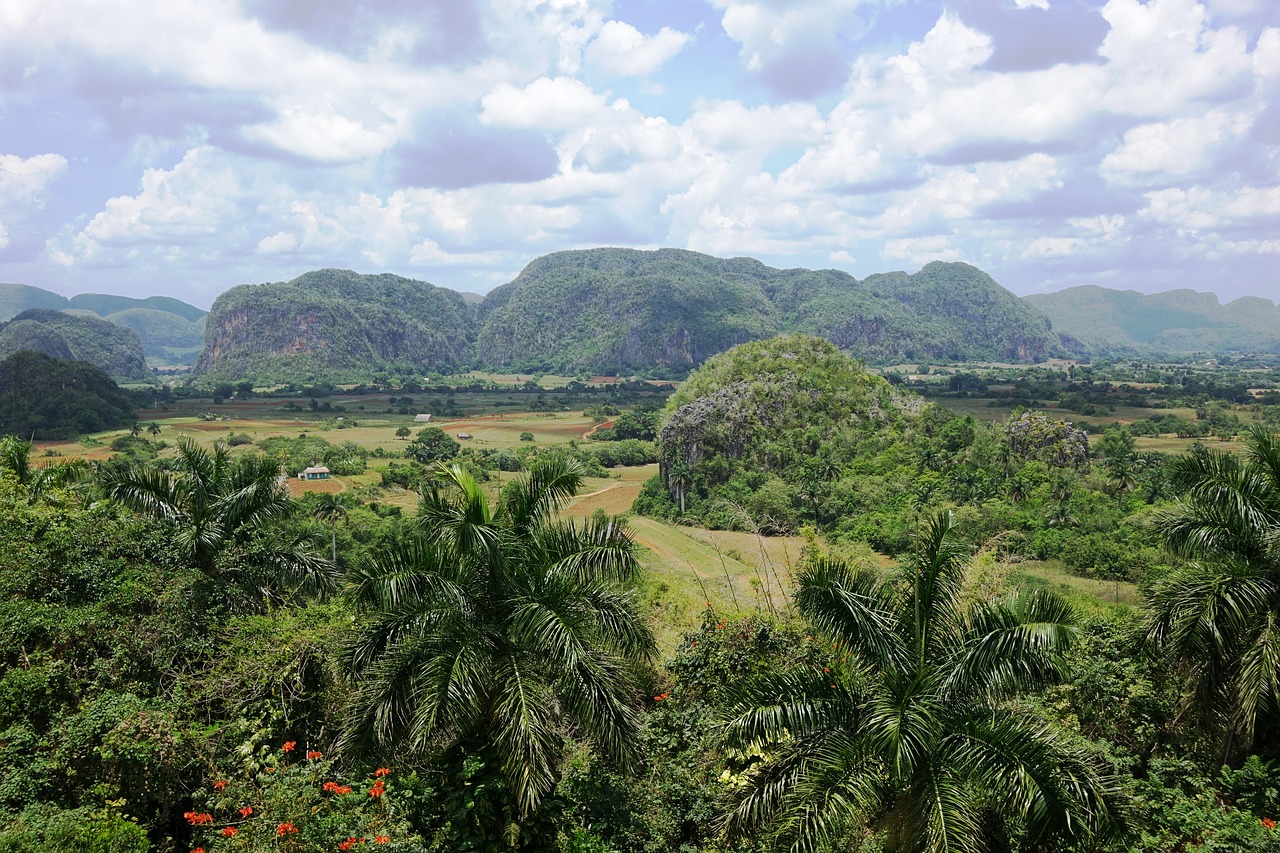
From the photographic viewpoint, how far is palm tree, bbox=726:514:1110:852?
6.46 meters

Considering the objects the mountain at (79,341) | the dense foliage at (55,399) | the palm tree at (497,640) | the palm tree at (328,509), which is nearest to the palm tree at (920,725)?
the palm tree at (497,640)

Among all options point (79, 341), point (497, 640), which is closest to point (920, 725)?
point (497, 640)

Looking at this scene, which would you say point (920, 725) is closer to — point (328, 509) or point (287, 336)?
point (328, 509)

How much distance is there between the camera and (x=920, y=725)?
21.5 feet

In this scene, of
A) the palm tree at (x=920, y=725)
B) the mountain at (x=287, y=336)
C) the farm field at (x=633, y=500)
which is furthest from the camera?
the mountain at (x=287, y=336)

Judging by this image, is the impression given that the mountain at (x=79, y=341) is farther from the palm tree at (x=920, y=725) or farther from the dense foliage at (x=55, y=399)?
the palm tree at (x=920, y=725)

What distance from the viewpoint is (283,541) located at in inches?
470

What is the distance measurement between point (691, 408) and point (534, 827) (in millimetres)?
47367

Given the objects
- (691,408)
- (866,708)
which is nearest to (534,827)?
(866,708)

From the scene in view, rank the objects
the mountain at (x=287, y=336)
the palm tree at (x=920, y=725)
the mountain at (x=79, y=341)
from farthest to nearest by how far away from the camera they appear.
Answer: the mountain at (x=287, y=336), the mountain at (x=79, y=341), the palm tree at (x=920, y=725)

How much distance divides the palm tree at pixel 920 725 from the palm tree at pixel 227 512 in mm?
6907

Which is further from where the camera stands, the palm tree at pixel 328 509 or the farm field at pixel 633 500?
the palm tree at pixel 328 509

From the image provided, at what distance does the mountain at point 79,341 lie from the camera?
14300 centimetres

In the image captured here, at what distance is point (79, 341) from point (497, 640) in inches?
7223
